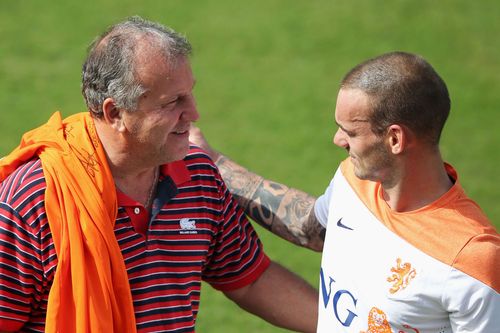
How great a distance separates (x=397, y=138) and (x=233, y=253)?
970 mm

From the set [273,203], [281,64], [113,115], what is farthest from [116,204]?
[281,64]

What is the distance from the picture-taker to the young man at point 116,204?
3730 mm

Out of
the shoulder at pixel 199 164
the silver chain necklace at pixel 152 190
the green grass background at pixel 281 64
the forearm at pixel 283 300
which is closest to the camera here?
the silver chain necklace at pixel 152 190

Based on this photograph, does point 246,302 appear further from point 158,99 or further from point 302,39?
point 302,39

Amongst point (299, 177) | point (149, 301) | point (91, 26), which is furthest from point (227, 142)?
point (149, 301)

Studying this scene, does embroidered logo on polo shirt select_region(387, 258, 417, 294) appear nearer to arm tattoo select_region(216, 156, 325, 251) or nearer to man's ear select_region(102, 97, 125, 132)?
arm tattoo select_region(216, 156, 325, 251)

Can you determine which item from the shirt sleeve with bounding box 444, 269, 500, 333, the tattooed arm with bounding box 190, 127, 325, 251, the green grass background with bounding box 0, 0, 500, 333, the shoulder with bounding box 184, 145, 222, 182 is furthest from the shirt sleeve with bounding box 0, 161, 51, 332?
the green grass background with bounding box 0, 0, 500, 333

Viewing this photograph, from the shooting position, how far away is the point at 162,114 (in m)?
3.90

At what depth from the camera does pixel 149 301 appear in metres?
4.01

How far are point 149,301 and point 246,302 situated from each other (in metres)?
0.68

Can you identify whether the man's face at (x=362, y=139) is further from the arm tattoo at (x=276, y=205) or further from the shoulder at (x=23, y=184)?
the shoulder at (x=23, y=184)

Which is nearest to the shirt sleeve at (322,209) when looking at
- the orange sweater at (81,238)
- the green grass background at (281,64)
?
the orange sweater at (81,238)

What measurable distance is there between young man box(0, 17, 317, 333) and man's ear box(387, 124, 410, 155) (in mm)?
752

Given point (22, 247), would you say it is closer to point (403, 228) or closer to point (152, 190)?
point (152, 190)
